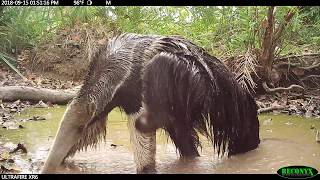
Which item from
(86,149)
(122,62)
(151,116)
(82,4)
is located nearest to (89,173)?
(86,149)

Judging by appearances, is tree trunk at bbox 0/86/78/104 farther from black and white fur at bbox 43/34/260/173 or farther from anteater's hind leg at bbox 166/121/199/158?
anteater's hind leg at bbox 166/121/199/158

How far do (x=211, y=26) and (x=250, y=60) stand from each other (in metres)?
0.45

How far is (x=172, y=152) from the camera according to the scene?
2996mm

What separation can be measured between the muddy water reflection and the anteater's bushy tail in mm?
110

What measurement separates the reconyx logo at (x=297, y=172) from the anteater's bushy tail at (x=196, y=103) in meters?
0.39

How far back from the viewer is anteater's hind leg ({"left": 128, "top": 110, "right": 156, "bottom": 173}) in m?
2.66

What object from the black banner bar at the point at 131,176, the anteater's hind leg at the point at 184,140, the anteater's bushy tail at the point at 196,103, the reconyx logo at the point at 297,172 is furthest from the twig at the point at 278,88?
the black banner bar at the point at 131,176

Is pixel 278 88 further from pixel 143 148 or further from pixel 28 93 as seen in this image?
pixel 28 93

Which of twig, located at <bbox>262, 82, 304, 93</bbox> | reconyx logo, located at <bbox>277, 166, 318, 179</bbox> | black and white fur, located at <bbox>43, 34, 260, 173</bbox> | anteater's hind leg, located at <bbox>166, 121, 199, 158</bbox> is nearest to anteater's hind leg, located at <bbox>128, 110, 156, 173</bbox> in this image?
black and white fur, located at <bbox>43, 34, 260, 173</bbox>

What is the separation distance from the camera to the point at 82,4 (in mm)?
3014

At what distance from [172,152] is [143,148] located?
0.37 m

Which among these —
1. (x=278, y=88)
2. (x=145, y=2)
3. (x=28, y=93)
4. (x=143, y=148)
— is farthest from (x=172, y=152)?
(x=28, y=93)

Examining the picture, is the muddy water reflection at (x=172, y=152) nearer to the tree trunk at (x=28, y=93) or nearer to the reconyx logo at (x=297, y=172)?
the reconyx logo at (x=297, y=172)

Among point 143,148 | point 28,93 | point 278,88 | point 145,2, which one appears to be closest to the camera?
point 143,148
